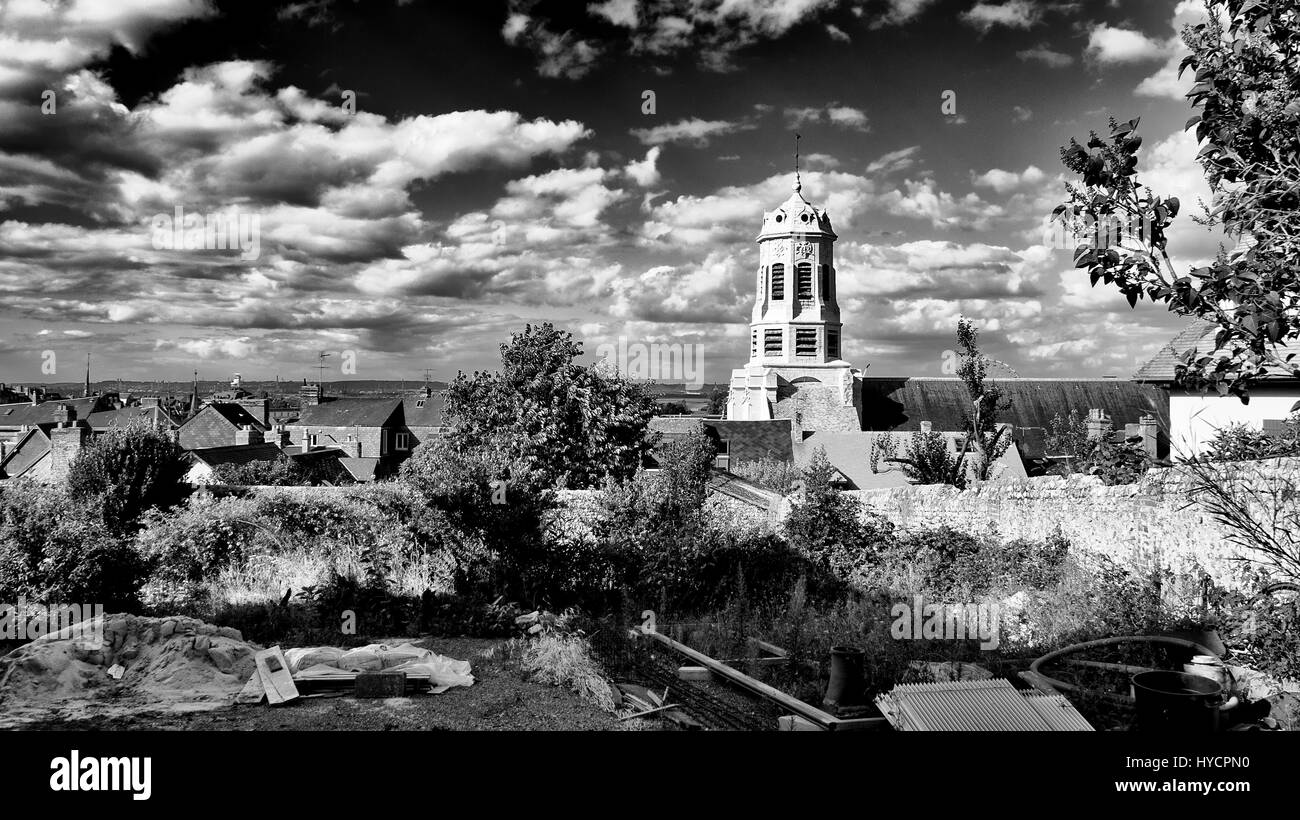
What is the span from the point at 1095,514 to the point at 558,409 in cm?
1703

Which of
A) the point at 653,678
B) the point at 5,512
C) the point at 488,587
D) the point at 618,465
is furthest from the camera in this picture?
the point at 618,465

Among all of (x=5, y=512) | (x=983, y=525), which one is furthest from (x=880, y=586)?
(x=5, y=512)

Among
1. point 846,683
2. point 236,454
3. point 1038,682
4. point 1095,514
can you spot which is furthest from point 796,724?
point 236,454

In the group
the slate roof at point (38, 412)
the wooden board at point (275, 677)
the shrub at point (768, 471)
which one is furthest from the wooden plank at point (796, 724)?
the slate roof at point (38, 412)

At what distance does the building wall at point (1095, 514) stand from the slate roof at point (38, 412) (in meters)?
49.8

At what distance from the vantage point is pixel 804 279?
4734 centimetres

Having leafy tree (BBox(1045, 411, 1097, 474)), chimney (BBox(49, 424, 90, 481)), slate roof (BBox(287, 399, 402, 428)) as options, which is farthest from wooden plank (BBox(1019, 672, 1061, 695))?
slate roof (BBox(287, 399, 402, 428))

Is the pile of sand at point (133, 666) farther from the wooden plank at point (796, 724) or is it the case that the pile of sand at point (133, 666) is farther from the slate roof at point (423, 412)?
the slate roof at point (423, 412)

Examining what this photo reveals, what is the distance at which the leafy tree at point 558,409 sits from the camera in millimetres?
25453

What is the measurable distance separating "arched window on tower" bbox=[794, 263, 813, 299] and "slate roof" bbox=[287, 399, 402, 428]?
2563 centimetres

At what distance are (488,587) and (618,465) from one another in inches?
560
